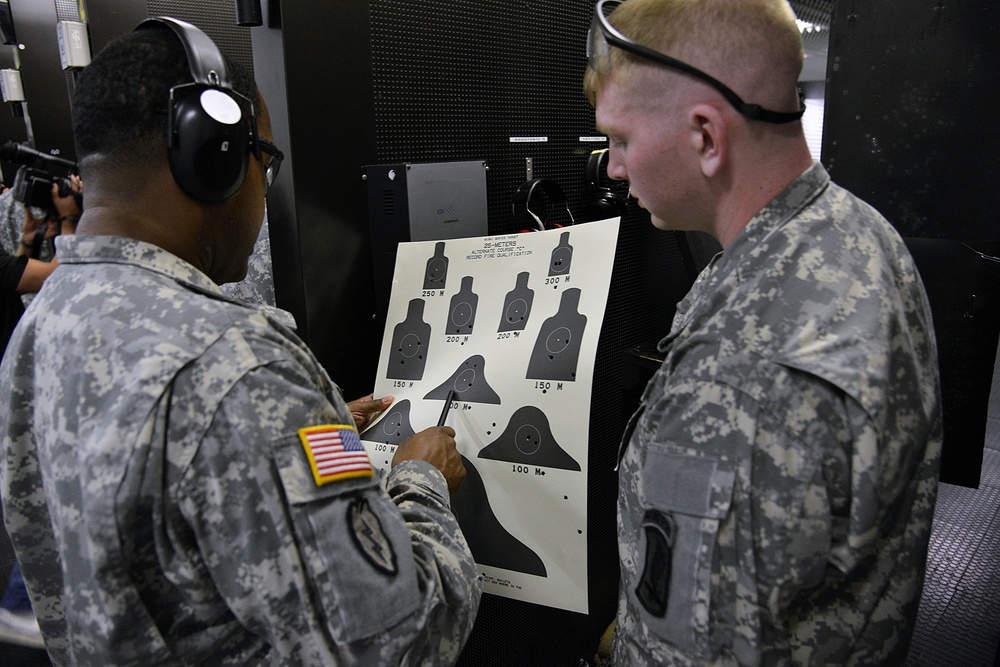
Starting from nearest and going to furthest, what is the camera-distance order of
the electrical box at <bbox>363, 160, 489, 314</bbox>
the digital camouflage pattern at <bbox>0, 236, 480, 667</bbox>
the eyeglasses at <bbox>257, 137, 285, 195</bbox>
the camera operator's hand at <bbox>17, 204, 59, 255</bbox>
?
1. the digital camouflage pattern at <bbox>0, 236, 480, 667</bbox>
2. the eyeglasses at <bbox>257, 137, 285, 195</bbox>
3. the electrical box at <bbox>363, 160, 489, 314</bbox>
4. the camera operator's hand at <bbox>17, 204, 59, 255</bbox>

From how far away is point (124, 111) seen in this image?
84 centimetres

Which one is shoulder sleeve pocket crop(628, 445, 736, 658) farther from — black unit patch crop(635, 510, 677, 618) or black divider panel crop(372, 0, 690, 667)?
black divider panel crop(372, 0, 690, 667)

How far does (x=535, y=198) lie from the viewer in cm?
180

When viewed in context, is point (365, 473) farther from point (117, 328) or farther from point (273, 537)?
point (117, 328)

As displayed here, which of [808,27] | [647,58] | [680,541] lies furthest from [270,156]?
[808,27]

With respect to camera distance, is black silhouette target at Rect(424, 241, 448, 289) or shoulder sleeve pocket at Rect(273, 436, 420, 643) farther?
black silhouette target at Rect(424, 241, 448, 289)

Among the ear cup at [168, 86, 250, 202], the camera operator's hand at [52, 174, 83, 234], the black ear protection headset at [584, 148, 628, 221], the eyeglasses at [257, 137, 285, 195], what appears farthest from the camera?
the camera operator's hand at [52, 174, 83, 234]

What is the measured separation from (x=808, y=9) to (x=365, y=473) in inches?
276

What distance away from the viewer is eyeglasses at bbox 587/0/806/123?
0.91 metres

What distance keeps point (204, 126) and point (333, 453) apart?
455 mm

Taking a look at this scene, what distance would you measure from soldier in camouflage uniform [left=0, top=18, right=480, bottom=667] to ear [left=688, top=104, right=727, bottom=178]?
2.07 ft

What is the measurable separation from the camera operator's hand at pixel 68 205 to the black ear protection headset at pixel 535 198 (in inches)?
77.7

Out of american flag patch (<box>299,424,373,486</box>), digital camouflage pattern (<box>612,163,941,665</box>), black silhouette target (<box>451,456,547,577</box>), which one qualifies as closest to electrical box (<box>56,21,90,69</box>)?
black silhouette target (<box>451,456,547,577</box>)

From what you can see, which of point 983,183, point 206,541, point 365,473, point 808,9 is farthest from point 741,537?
point 808,9
